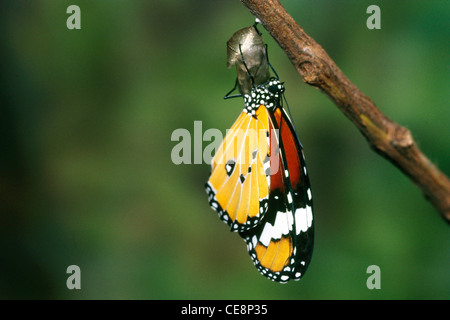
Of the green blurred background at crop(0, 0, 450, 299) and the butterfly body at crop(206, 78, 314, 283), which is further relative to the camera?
the green blurred background at crop(0, 0, 450, 299)

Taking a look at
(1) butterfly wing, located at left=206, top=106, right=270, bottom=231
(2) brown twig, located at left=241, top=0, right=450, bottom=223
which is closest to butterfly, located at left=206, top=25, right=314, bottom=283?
(1) butterfly wing, located at left=206, top=106, right=270, bottom=231

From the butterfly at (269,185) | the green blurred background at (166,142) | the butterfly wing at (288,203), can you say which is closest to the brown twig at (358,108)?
the butterfly at (269,185)

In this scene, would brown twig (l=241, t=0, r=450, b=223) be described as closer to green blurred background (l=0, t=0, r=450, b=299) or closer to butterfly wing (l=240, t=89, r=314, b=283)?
butterfly wing (l=240, t=89, r=314, b=283)

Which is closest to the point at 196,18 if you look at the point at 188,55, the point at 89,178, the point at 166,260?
the point at 188,55

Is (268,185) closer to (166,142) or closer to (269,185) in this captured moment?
(269,185)

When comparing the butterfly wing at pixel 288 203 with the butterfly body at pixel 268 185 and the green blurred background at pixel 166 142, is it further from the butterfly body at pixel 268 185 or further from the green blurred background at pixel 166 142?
the green blurred background at pixel 166 142

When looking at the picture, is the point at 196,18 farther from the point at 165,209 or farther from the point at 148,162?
the point at 165,209

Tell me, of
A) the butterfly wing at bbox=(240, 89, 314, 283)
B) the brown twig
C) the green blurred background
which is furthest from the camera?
the green blurred background
